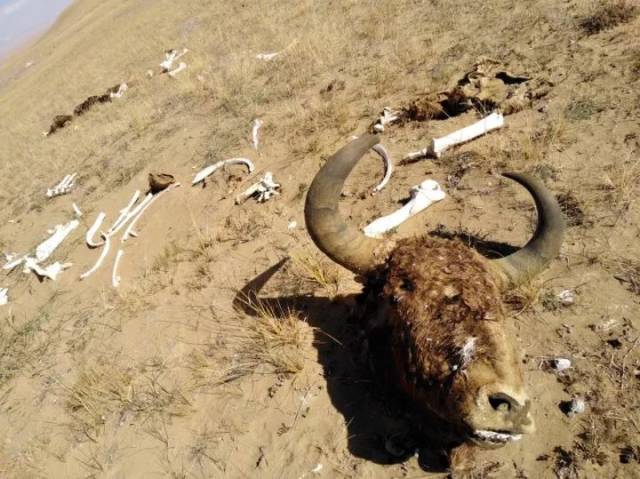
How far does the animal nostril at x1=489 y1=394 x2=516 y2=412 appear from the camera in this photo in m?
1.60

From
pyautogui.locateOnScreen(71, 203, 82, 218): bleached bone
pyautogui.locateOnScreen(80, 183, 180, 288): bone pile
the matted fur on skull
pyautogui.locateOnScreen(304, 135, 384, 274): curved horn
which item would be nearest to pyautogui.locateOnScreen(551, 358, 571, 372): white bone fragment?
the matted fur on skull

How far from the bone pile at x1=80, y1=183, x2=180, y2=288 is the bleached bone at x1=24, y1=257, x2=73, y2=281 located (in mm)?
476

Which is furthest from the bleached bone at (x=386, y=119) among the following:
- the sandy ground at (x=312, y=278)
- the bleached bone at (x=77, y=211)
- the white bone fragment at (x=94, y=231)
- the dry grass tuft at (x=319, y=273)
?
the bleached bone at (x=77, y=211)

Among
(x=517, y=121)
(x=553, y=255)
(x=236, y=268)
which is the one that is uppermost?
(x=553, y=255)

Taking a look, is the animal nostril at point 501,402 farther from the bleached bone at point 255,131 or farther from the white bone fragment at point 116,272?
the bleached bone at point 255,131

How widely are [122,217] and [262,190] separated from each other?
8.35 feet

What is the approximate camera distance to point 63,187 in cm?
880

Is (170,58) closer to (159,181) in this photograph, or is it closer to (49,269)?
(159,181)

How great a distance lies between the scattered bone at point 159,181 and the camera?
21.7 ft

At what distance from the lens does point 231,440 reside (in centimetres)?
305

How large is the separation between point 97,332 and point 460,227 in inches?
159

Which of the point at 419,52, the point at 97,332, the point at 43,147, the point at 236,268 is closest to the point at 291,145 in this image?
the point at 236,268

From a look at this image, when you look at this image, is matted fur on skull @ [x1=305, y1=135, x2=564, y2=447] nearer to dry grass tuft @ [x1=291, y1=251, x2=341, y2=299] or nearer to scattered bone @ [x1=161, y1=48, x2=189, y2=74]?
dry grass tuft @ [x1=291, y1=251, x2=341, y2=299]

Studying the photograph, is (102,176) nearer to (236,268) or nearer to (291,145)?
(291,145)
